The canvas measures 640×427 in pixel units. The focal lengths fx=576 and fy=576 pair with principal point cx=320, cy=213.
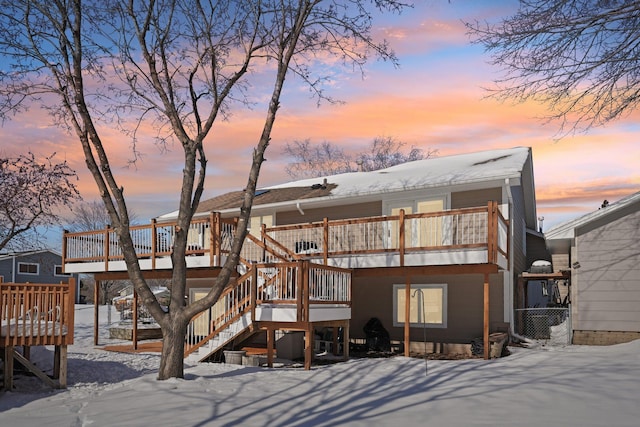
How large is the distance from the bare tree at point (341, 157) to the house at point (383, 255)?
2352 centimetres

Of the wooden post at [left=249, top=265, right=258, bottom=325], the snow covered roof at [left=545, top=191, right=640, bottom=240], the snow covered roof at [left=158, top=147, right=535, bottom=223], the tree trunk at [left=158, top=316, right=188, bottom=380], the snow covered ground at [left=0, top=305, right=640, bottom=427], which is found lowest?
the snow covered ground at [left=0, top=305, right=640, bottom=427]

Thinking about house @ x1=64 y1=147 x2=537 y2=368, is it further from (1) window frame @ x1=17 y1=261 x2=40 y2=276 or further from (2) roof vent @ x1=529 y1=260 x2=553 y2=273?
(1) window frame @ x1=17 y1=261 x2=40 y2=276

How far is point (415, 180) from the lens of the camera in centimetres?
1822

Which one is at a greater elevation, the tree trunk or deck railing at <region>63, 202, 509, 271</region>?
deck railing at <region>63, 202, 509, 271</region>

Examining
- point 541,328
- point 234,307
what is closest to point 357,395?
point 234,307

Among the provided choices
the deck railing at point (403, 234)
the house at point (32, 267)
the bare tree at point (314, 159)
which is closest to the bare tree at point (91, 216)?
the house at point (32, 267)

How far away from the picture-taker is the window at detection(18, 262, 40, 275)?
145ft

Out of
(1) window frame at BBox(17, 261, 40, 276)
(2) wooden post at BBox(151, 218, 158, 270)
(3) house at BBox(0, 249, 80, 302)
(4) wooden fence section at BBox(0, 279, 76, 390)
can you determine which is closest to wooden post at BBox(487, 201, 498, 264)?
(4) wooden fence section at BBox(0, 279, 76, 390)

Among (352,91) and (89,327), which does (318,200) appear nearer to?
(352,91)

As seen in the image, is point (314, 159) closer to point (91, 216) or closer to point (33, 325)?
point (91, 216)

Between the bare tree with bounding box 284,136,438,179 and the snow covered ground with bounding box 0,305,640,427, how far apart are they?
3188 centimetres

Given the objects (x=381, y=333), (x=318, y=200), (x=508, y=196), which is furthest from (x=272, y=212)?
(x=508, y=196)

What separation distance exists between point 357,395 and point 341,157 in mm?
37904

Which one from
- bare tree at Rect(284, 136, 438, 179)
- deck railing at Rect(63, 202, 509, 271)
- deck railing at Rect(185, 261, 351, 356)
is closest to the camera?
deck railing at Rect(185, 261, 351, 356)
